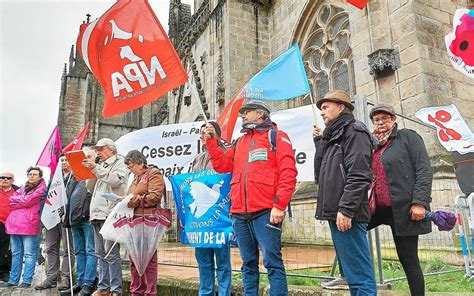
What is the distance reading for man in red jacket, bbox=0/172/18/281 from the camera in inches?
275

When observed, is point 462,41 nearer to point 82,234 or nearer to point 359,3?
point 359,3

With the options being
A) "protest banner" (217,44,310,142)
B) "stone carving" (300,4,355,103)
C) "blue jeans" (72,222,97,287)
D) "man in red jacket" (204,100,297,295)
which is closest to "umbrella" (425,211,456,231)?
"man in red jacket" (204,100,297,295)

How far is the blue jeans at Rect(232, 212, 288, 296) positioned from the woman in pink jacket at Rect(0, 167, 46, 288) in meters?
4.46

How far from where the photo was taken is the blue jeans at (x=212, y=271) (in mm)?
3711

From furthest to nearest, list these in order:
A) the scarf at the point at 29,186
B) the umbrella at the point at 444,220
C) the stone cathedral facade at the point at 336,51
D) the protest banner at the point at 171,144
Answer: the stone cathedral facade at the point at 336,51 → the scarf at the point at 29,186 → the protest banner at the point at 171,144 → the umbrella at the point at 444,220

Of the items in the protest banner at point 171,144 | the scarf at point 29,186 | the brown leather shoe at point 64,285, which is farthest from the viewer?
the scarf at point 29,186

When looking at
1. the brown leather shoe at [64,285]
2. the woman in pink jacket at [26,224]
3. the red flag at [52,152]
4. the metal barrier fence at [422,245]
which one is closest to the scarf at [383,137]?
the metal barrier fence at [422,245]

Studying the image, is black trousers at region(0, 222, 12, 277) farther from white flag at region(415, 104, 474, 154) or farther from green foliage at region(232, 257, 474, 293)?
white flag at region(415, 104, 474, 154)

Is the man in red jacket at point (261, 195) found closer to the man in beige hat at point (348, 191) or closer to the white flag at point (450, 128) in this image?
the man in beige hat at point (348, 191)

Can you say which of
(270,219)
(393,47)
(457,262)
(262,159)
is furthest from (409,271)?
(393,47)

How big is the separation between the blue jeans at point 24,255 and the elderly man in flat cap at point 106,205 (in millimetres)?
2339

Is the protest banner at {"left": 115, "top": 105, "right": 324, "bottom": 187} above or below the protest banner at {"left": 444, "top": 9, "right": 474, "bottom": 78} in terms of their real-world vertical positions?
below

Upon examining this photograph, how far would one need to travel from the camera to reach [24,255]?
6426mm

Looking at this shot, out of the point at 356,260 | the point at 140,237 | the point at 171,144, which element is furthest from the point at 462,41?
the point at 140,237
